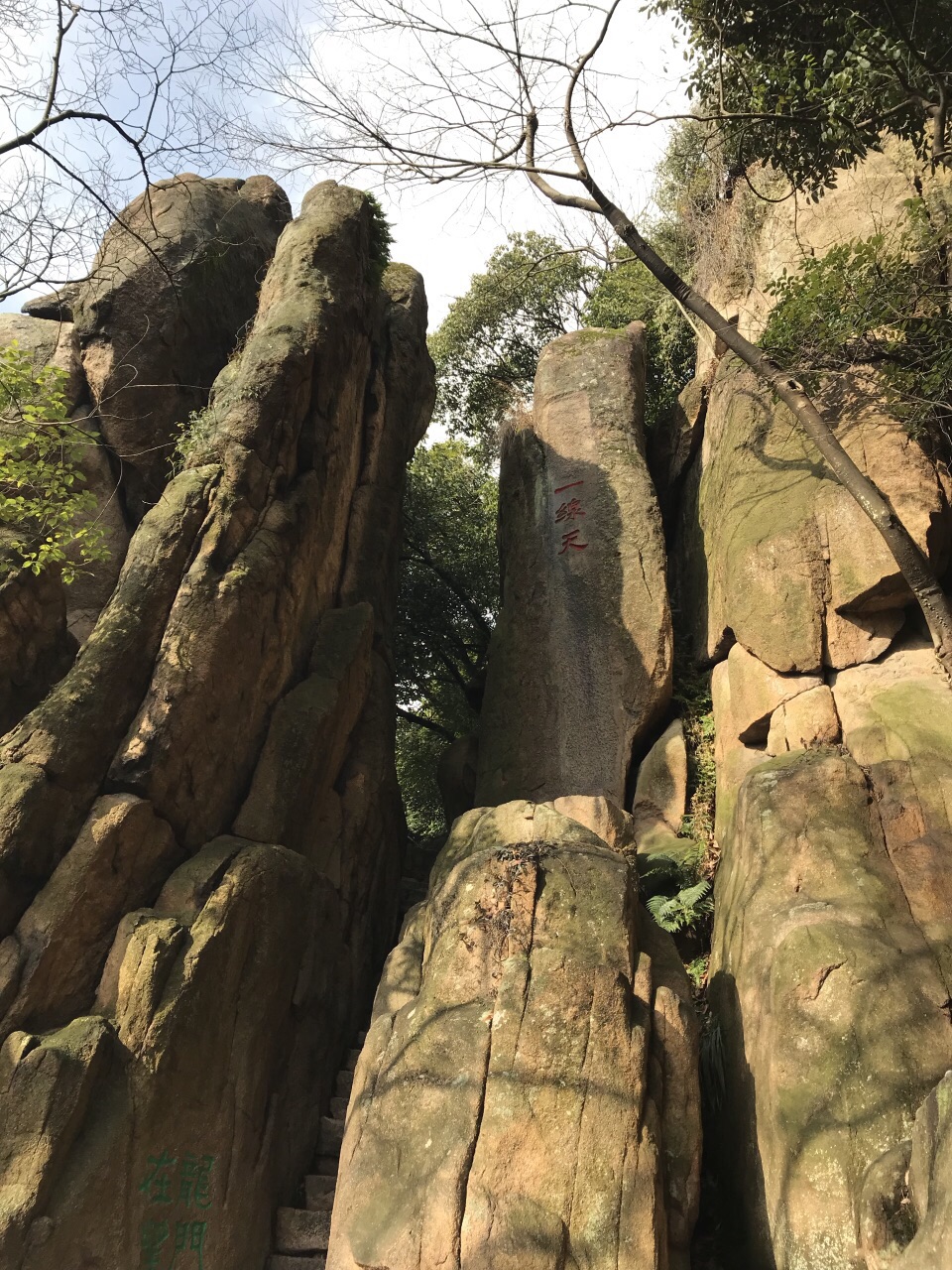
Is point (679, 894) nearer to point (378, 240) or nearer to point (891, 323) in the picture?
point (891, 323)

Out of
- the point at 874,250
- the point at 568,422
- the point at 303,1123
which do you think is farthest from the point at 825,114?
the point at 303,1123

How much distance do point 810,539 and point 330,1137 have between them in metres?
7.55

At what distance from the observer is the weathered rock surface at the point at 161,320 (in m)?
12.0

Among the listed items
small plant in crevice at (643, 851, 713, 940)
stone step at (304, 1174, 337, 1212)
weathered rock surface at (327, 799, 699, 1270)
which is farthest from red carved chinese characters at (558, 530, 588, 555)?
stone step at (304, 1174, 337, 1212)

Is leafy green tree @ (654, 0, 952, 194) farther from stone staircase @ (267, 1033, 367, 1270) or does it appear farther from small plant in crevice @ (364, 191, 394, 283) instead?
stone staircase @ (267, 1033, 367, 1270)

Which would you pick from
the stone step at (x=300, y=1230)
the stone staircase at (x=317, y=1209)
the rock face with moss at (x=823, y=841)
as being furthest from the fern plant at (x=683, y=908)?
the stone step at (x=300, y=1230)

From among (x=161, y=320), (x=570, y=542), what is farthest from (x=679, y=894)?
(x=161, y=320)

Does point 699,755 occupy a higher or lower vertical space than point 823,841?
higher

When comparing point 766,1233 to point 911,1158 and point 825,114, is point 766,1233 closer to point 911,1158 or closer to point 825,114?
point 911,1158

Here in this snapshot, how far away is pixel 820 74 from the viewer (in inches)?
376

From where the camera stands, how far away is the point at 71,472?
923 centimetres

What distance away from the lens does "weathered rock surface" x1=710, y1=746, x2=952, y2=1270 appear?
5.66 meters

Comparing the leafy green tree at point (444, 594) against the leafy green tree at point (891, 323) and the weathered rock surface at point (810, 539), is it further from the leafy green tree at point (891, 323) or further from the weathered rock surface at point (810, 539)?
the leafy green tree at point (891, 323)

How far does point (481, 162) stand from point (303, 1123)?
28.5ft
